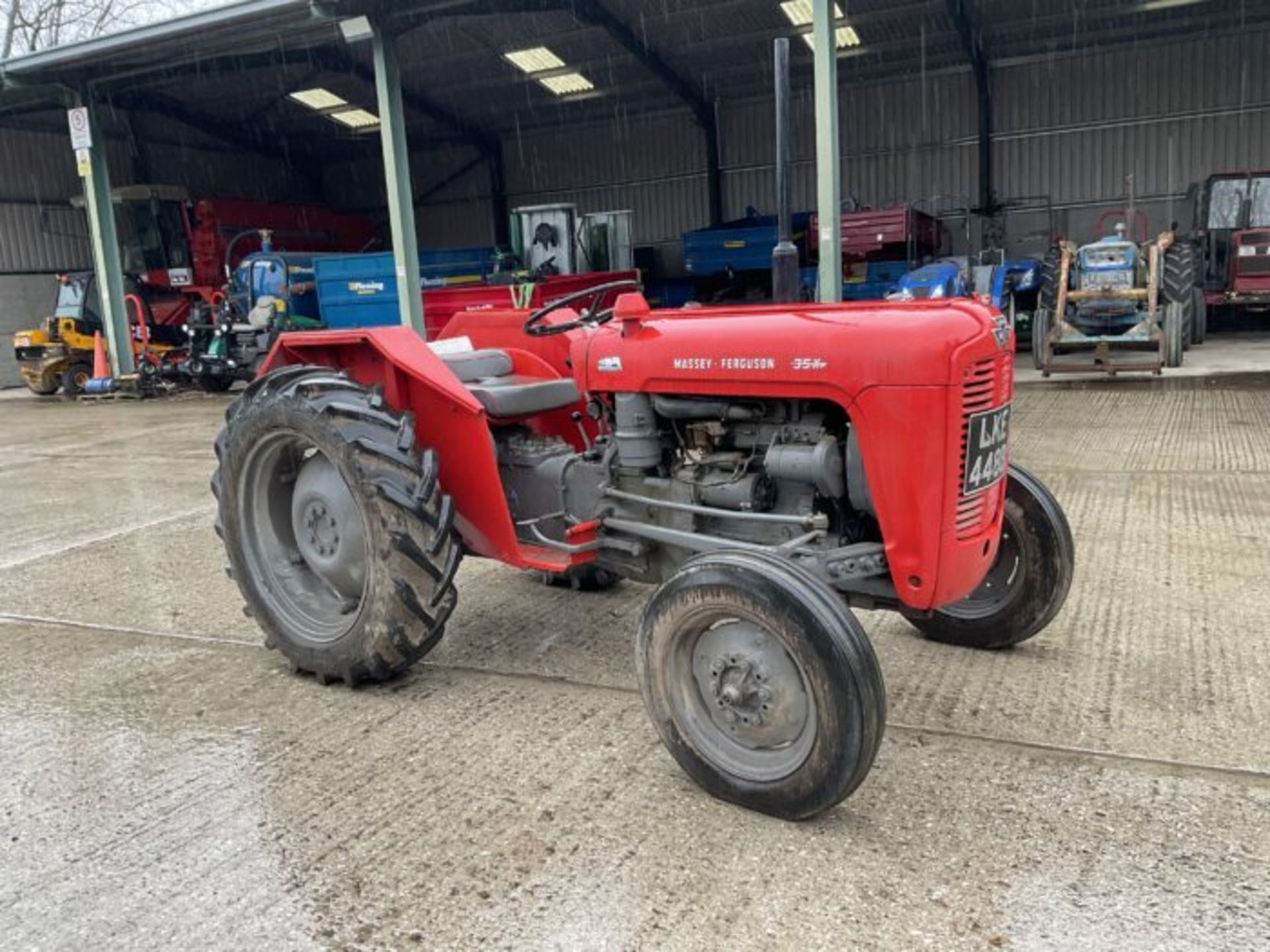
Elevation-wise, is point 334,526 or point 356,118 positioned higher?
point 356,118

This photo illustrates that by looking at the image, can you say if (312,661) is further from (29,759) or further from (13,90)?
(13,90)

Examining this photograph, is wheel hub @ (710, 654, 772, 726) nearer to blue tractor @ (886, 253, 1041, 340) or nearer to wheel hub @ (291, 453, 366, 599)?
wheel hub @ (291, 453, 366, 599)

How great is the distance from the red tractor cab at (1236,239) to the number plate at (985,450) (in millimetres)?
13274

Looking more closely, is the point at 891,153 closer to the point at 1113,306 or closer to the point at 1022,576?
the point at 1113,306

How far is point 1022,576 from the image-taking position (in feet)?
10.4

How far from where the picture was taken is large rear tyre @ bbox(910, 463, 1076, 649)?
3.08 metres

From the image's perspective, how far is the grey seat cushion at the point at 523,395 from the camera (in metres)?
3.27

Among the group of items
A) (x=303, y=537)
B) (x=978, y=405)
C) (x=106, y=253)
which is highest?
(x=106, y=253)

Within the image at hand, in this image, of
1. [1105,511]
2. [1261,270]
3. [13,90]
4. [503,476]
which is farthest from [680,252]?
[503,476]

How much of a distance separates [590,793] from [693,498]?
89 centimetres

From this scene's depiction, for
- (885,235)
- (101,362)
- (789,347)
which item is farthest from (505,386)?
(101,362)

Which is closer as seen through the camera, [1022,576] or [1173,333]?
[1022,576]

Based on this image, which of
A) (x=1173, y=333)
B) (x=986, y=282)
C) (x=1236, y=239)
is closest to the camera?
(x=1173, y=333)

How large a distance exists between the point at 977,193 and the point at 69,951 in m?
18.2
